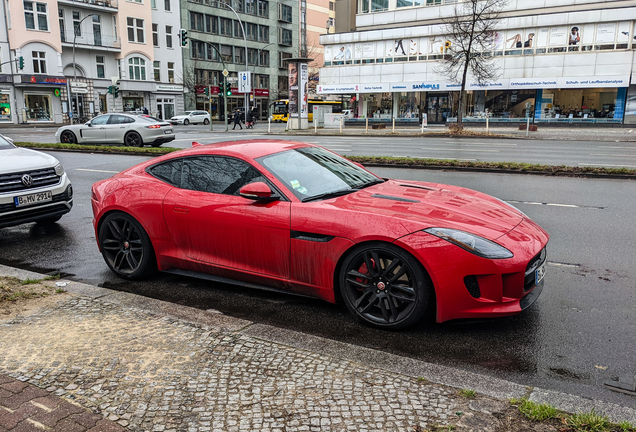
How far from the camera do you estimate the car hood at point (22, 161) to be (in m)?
7.00

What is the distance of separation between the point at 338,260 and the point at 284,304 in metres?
0.91

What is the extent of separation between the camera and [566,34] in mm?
42281

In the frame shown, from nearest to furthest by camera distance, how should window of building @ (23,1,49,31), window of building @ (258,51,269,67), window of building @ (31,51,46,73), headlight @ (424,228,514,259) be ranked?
1. headlight @ (424,228,514,259)
2. window of building @ (23,1,49,31)
3. window of building @ (31,51,46,73)
4. window of building @ (258,51,269,67)

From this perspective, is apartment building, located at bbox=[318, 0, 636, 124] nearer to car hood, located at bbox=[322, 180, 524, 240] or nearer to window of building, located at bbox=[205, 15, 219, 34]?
window of building, located at bbox=[205, 15, 219, 34]

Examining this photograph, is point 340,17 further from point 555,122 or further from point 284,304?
point 284,304

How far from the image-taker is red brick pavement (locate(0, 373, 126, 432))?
8.71ft

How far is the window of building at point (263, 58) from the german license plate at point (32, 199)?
7626 cm

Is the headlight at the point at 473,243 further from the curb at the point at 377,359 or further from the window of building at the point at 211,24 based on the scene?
the window of building at the point at 211,24

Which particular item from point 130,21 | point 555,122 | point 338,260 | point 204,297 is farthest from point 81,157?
point 130,21

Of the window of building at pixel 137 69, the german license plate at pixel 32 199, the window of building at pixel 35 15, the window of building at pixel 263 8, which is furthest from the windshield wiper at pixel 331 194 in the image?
the window of building at pixel 263 8

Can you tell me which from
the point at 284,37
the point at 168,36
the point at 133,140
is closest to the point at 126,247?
the point at 133,140

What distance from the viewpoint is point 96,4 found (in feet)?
182

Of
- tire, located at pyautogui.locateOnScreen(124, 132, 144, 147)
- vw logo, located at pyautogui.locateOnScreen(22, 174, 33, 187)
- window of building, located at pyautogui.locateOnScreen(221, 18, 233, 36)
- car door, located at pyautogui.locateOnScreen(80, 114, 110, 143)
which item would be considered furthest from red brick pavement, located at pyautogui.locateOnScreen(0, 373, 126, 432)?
window of building, located at pyautogui.locateOnScreen(221, 18, 233, 36)

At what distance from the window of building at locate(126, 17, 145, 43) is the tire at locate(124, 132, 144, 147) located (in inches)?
1697
